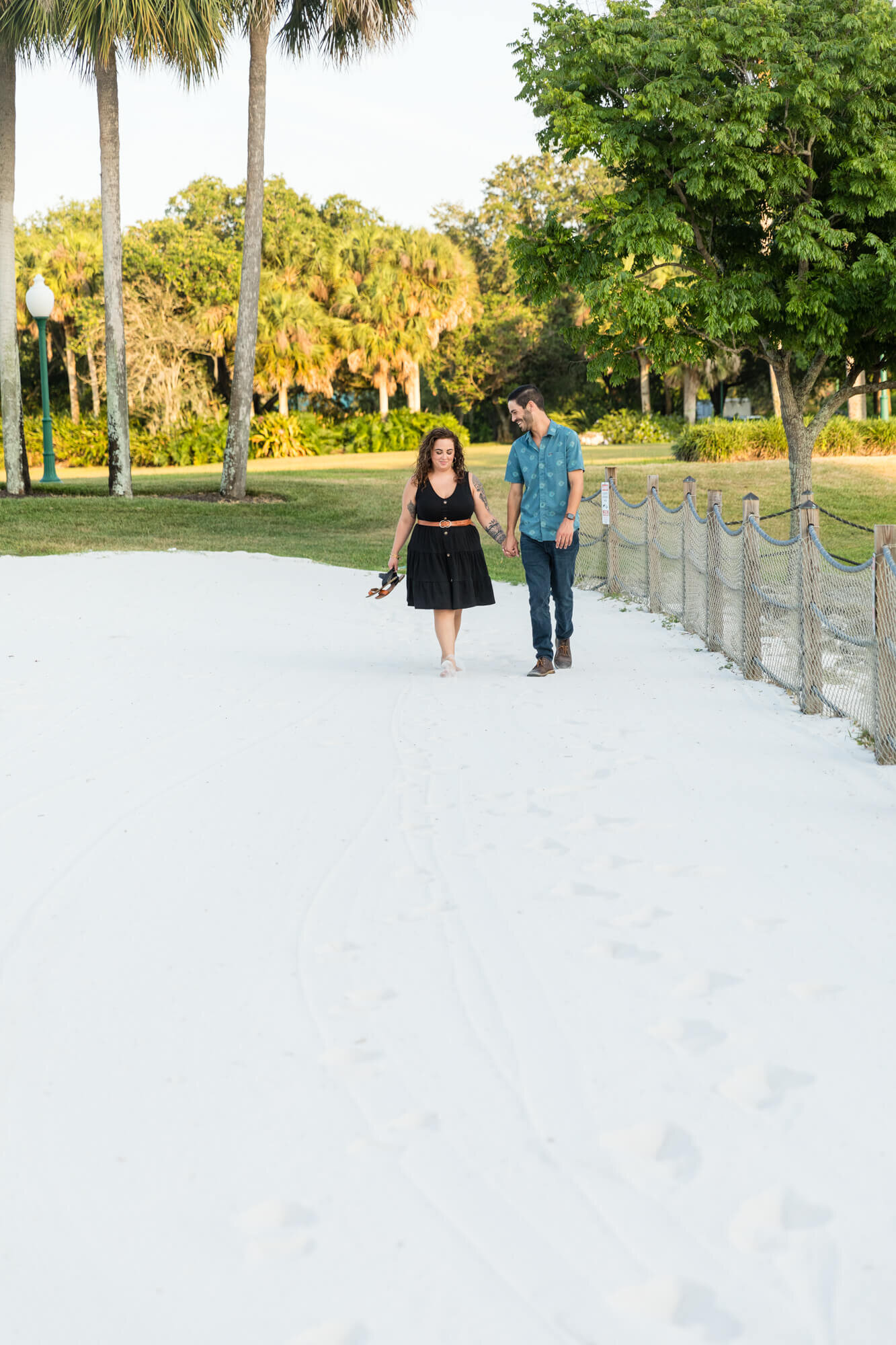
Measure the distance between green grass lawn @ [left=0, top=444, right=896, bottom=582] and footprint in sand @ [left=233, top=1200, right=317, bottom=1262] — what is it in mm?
13855

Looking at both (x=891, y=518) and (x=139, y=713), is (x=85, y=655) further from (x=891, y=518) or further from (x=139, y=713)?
(x=891, y=518)

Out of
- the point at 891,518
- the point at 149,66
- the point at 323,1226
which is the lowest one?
the point at 323,1226

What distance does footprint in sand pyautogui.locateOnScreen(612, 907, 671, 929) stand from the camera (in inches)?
155

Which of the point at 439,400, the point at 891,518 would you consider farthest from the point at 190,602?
the point at 439,400

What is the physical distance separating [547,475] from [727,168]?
27.8 feet

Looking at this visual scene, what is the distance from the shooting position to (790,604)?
7.95 metres

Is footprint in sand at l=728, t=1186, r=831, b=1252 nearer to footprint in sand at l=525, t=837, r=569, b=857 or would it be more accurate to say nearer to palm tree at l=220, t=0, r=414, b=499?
footprint in sand at l=525, t=837, r=569, b=857

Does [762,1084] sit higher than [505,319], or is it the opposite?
[505,319]

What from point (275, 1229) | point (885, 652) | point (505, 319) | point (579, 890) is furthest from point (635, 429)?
point (275, 1229)

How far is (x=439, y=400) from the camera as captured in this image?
5722cm

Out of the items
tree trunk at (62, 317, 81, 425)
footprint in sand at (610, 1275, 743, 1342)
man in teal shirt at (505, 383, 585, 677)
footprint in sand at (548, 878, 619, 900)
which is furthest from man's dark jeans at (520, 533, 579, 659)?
tree trunk at (62, 317, 81, 425)

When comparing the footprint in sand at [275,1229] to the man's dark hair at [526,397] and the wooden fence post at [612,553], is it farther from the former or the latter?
the wooden fence post at [612,553]

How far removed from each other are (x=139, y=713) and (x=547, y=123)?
12.0 meters

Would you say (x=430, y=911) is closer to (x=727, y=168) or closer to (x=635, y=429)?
(x=727, y=168)
